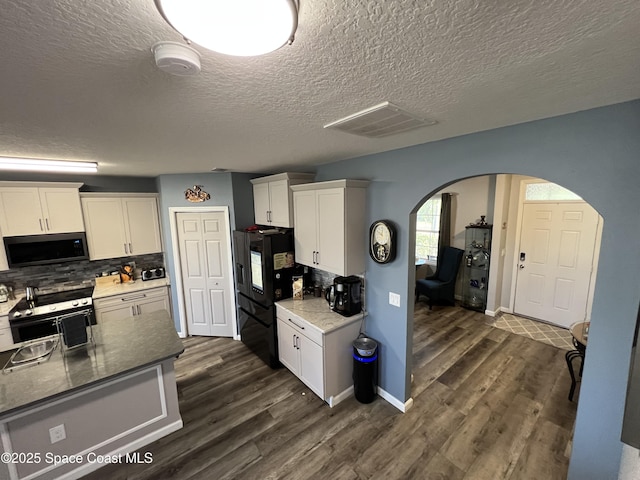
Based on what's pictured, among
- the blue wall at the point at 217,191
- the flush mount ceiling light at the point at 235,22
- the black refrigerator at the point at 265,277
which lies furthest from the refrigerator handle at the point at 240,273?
the flush mount ceiling light at the point at 235,22

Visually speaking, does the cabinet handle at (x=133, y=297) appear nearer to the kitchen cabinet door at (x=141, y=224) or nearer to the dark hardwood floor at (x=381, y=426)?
the kitchen cabinet door at (x=141, y=224)

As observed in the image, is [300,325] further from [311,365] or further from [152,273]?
[152,273]

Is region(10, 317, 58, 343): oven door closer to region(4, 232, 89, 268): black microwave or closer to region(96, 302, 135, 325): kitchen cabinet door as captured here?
region(96, 302, 135, 325): kitchen cabinet door

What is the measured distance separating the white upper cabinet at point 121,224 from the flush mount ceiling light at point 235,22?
4.15 m

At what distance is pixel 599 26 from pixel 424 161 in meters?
1.50

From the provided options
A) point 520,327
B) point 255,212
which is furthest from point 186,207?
point 520,327

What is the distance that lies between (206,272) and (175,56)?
3704 mm

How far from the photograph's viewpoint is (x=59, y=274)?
374 centimetres

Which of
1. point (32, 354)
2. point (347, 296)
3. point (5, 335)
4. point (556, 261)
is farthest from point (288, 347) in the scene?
point (556, 261)

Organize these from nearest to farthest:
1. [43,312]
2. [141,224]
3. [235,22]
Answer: [235,22] < [43,312] < [141,224]

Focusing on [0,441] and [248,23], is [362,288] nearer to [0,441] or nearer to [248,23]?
[248,23]

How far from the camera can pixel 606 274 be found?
58.9 inches

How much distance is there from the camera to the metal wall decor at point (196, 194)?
390 centimetres

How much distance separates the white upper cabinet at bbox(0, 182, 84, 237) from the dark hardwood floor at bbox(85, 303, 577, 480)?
2384 millimetres
